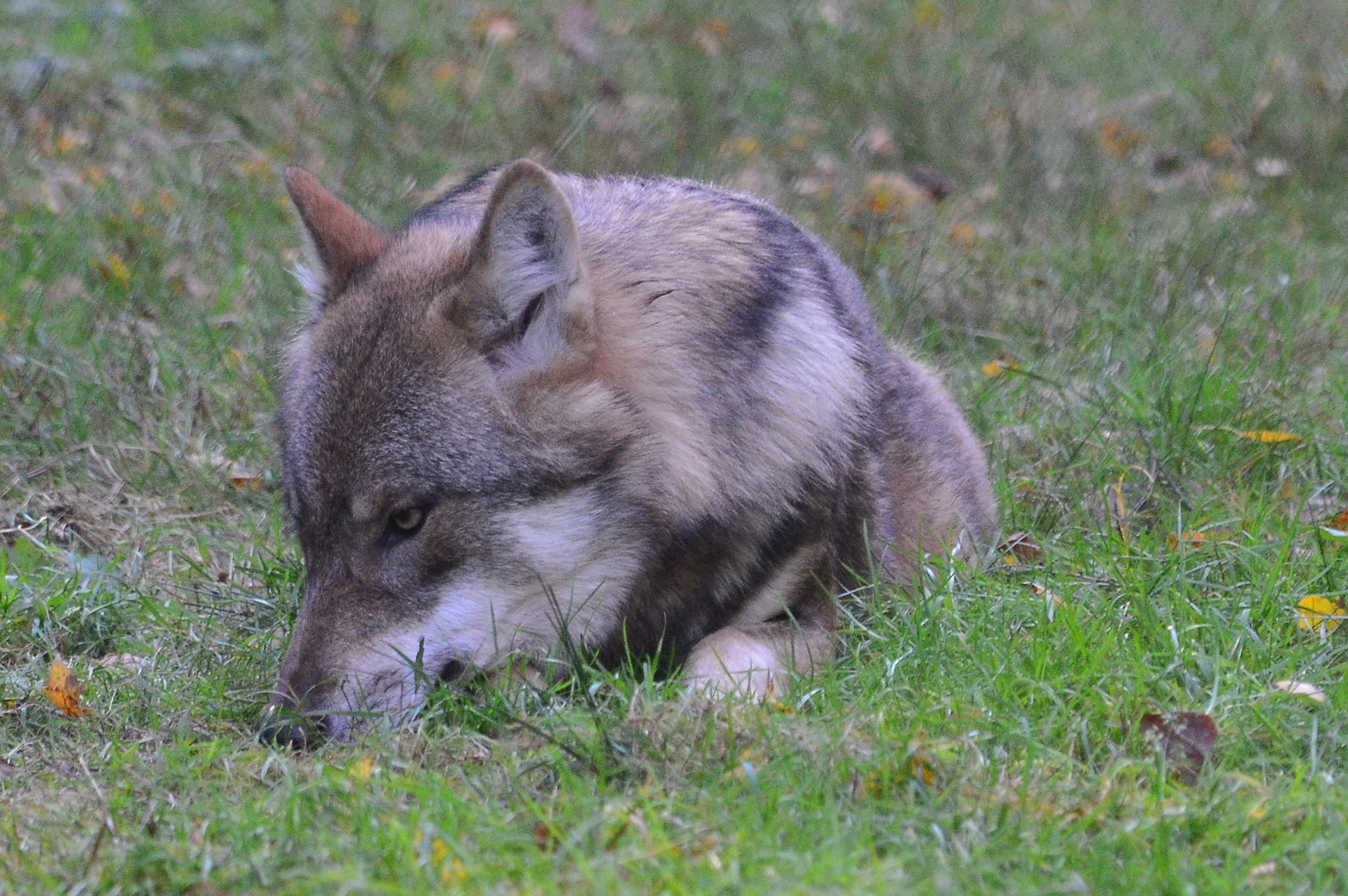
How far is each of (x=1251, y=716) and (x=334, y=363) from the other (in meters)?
2.35

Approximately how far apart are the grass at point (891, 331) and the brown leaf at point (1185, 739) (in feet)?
0.17

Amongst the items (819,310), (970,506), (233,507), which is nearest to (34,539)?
(233,507)

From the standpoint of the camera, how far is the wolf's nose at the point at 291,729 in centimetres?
355

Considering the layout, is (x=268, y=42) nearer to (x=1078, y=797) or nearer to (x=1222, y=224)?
(x=1222, y=224)

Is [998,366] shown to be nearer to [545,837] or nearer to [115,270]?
[545,837]

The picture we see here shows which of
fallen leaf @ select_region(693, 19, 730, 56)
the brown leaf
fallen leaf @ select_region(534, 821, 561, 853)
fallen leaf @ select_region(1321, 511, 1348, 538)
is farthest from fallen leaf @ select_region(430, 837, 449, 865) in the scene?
fallen leaf @ select_region(693, 19, 730, 56)

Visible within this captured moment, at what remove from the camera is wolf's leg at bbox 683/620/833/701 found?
12.4 feet

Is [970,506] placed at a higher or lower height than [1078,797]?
lower

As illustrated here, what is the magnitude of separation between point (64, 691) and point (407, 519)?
1.12 meters

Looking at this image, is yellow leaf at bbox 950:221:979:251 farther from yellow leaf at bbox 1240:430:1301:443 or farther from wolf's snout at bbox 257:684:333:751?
wolf's snout at bbox 257:684:333:751

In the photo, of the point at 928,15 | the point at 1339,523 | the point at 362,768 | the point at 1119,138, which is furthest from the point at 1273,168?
the point at 362,768

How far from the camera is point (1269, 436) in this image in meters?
5.21

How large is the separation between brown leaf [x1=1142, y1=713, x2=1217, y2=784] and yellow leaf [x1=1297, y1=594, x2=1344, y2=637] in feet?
2.48

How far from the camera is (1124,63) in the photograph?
10.1m
